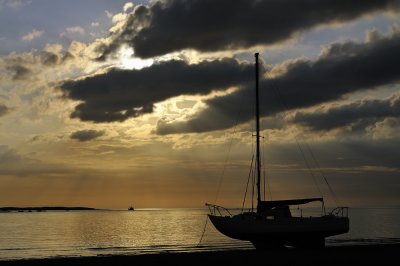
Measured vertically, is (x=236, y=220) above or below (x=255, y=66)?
below

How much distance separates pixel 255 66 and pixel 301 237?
52.2 feet

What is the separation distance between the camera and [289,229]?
3884cm

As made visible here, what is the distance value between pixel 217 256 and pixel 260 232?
780 centimetres

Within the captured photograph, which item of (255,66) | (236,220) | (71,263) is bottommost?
(71,263)

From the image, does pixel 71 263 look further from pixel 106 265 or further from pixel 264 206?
pixel 264 206

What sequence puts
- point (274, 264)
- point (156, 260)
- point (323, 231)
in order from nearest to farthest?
point (274, 264)
point (156, 260)
point (323, 231)

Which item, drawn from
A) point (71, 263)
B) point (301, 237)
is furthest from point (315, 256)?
point (71, 263)

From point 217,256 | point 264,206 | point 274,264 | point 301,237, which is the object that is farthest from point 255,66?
point 274,264

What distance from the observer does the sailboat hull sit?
3888 cm

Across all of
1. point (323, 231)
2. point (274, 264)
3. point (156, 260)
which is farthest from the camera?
point (323, 231)

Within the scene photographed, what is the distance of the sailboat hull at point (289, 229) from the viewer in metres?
38.9

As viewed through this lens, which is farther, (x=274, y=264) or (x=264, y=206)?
(x=264, y=206)

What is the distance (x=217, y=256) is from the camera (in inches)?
1267

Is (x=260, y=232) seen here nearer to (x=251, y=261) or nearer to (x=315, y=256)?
(x=315, y=256)
